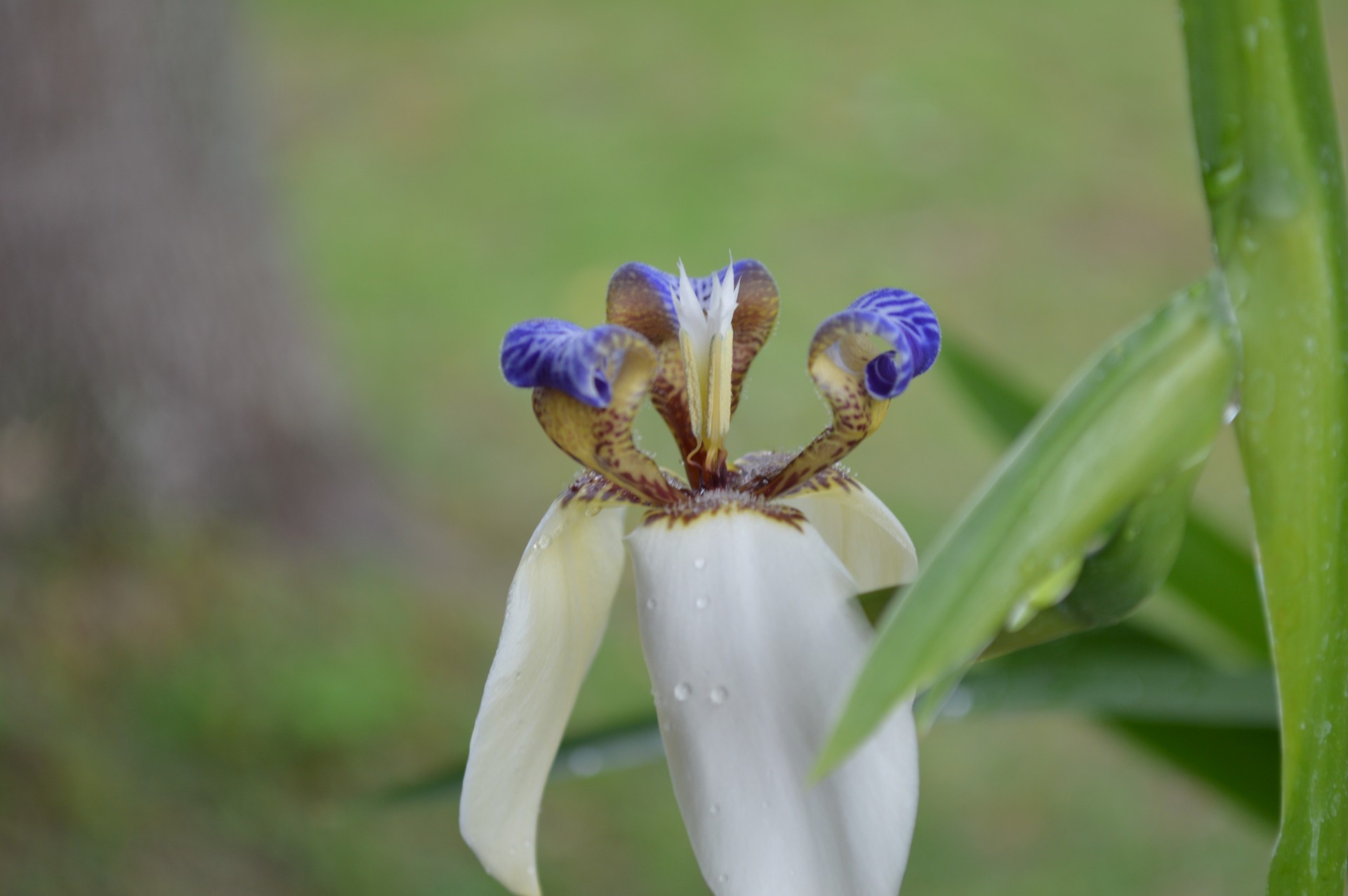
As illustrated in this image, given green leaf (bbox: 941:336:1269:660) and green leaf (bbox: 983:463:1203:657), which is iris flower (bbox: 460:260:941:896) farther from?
green leaf (bbox: 941:336:1269:660)

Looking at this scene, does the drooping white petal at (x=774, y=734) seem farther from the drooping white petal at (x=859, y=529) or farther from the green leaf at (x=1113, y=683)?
the green leaf at (x=1113, y=683)

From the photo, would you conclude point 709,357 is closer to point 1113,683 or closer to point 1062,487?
point 1062,487

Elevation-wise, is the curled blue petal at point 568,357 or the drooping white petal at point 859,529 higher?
the curled blue petal at point 568,357

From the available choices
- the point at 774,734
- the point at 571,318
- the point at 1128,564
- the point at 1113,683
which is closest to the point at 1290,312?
the point at 1128,564

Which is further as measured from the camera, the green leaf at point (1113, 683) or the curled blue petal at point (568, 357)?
the green leaf at point (1113, 683)

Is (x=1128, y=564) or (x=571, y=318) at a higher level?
(x=1128, y=564)

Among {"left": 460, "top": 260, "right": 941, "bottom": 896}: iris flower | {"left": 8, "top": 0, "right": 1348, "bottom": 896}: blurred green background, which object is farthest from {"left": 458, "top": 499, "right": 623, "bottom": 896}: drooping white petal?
{"left": 8, "top": 0, "right": 1348, "bottom": 896}: blurred green background

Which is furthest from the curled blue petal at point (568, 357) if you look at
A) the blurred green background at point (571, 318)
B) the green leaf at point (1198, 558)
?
the blurred green background at point (571, 318)
